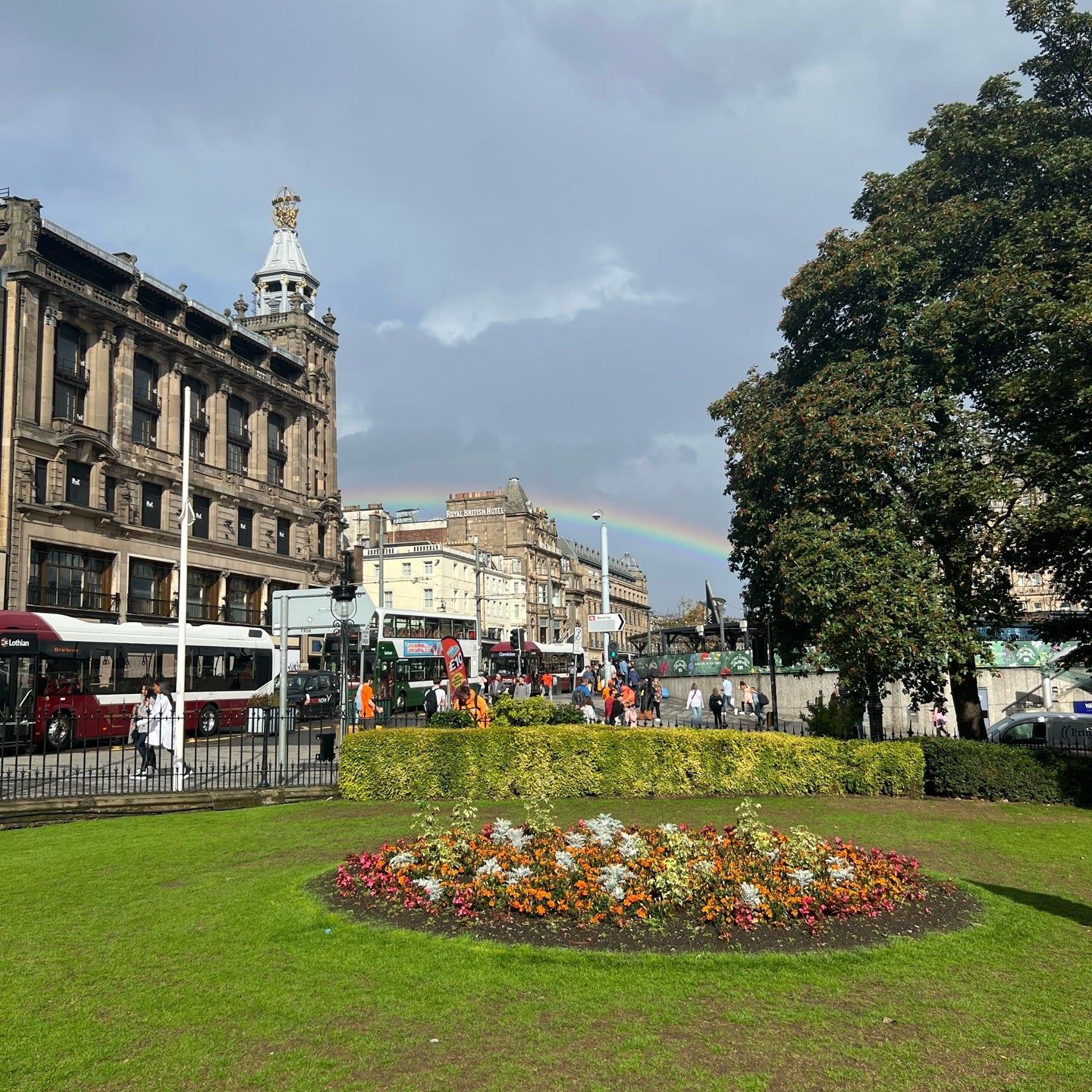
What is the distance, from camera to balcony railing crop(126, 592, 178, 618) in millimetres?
50619

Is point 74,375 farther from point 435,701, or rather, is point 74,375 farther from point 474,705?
point 474,705

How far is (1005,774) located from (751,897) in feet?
34.9

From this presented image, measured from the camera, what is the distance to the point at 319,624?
91.8 feet

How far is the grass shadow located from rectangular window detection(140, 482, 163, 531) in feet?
164

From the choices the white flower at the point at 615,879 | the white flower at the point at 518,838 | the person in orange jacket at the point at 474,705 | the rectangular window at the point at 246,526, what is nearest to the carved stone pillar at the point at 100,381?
the rectangular window at the point at 246,526

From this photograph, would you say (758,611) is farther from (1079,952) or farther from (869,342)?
(1079,952)

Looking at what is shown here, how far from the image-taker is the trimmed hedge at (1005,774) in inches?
646

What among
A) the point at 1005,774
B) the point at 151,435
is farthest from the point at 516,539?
the point at 1005,774

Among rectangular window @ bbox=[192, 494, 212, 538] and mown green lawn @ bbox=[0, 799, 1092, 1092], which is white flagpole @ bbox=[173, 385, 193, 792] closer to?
mown green lawn @ bbox=[0, 799, 1092, 1092]

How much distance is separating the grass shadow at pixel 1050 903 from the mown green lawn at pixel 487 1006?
37 millimetres

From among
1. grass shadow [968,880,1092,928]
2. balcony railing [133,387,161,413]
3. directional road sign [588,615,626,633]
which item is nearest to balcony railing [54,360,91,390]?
balcony railing [133,387,161,413]

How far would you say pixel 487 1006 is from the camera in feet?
21.6

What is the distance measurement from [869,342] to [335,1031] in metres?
19.0

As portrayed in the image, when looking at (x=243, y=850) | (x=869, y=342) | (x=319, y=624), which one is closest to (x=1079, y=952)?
(x=243, y=850)
